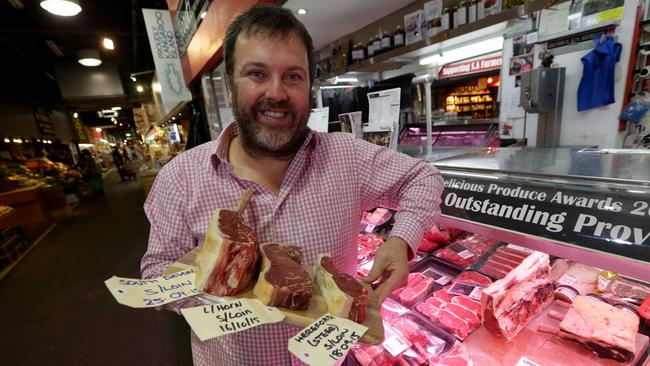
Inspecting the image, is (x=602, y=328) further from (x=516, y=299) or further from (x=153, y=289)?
(x=153, y=289)

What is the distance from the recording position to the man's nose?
53.6 inches

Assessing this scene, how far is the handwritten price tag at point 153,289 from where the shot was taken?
2.94 feet

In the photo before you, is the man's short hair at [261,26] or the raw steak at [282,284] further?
the man's short hair at [261,26]

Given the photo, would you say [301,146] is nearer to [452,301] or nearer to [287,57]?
[287,57]

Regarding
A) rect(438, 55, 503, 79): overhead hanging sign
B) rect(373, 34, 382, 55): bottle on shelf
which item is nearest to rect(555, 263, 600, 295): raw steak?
rect(373, 34, 382, 55): bottle on shelf

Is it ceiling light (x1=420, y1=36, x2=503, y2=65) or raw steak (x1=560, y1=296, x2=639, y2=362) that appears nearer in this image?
raw steak (x1=560, y1=296, x2=639, y2=362)

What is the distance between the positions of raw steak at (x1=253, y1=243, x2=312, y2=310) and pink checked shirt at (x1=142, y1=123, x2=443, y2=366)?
29 centimetres

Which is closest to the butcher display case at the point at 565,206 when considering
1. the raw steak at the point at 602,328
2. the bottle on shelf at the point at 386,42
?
the raw steak at the point at 602,328

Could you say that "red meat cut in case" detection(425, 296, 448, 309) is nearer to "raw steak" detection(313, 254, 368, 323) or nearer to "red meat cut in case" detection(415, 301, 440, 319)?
"red meat cut in case" detection(415, 301, 440, 319)

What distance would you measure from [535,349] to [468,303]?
0.39 m

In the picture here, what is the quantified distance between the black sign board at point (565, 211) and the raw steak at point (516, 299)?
494 millimetres

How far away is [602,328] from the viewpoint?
1.46 meters

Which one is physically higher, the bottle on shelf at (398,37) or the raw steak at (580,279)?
the bottle on shelf at (398,37)

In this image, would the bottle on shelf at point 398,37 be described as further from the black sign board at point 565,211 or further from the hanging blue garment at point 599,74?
the hanging blue garment at point 599,74
